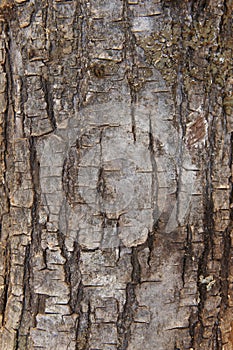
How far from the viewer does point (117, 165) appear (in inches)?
45.8

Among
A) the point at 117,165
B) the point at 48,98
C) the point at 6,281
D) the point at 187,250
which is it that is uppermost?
the point at 48,98

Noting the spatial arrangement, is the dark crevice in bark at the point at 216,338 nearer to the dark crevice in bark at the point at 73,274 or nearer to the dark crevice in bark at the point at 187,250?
the dark crevice in bark at the point at 187,250

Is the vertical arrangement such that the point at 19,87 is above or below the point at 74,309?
above

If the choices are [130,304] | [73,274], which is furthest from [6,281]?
[130,304]

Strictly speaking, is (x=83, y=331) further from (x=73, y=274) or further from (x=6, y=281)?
(x=6, y=281)

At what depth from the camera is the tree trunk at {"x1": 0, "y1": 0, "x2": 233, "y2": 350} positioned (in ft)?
3.79

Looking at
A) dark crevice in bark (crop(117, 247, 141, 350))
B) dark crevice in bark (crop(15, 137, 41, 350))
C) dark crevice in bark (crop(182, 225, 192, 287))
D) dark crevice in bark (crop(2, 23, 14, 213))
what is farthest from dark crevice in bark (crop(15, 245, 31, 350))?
dark crevice in bark (crop(182, 225, 192, 287))

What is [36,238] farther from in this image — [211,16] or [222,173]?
[211,16]

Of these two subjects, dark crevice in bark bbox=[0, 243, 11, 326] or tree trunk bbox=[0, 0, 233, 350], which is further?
dark crevice in bark bbox=[0, 243, 11, 326]

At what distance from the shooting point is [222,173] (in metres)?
1.22

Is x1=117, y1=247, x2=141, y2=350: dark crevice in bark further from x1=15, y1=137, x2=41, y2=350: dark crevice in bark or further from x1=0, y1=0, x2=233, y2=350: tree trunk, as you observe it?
x1=15, y1=137, x2=41, y2=350: dark crevice in bark

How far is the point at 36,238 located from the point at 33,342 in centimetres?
26

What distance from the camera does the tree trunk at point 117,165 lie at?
3.79ft

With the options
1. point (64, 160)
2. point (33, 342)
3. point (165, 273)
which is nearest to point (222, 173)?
point (165, 273)
